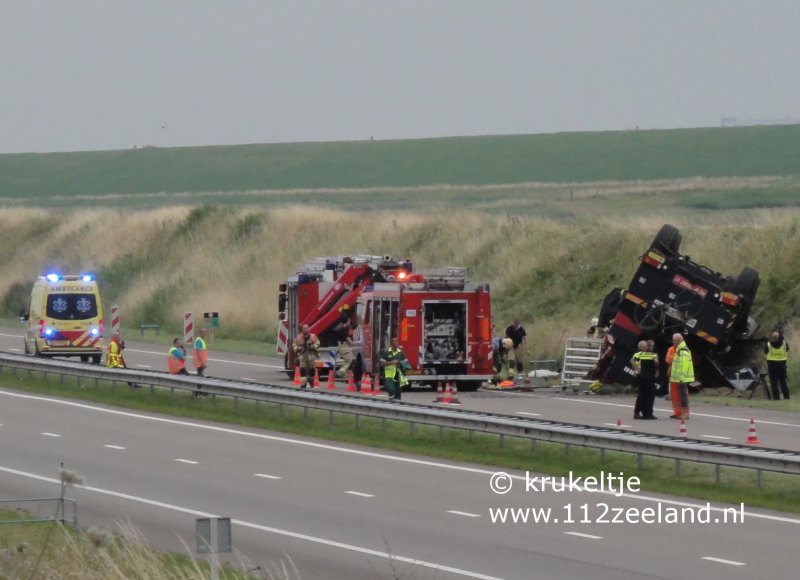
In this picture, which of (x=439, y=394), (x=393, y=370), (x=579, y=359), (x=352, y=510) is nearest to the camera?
(x=352, y=510)

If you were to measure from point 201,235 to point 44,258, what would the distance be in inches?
393

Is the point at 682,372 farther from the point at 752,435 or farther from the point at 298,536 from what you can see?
the point at 298,536

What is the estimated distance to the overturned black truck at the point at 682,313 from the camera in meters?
33.1

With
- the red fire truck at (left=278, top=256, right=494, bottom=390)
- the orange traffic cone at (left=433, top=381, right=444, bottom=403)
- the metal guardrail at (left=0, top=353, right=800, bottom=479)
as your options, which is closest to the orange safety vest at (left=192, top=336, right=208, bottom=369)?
the metal guardrail at (left=0, top=353, right=800, bottom=479)

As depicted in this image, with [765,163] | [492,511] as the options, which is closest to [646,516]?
[492,511]

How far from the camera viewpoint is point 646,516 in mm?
17797

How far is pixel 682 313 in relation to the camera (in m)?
33.2

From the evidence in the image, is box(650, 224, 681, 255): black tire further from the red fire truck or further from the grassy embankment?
the grassy embankment

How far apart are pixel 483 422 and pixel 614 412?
7.30 m

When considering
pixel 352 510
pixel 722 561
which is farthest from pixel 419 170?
pixel 722 561

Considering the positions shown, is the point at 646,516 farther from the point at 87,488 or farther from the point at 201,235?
the point at 201,235

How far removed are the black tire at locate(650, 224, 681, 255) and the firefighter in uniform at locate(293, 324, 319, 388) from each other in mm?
7544

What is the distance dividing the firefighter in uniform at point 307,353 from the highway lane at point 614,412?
119 centimetres

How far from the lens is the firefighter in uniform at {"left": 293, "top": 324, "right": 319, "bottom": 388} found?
34906 mm
